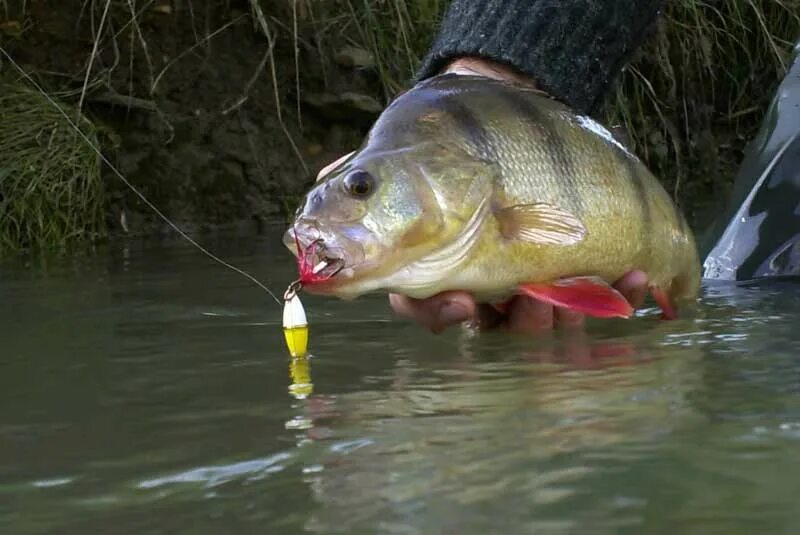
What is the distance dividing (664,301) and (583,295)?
33 cm

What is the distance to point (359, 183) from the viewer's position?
7.77 feet

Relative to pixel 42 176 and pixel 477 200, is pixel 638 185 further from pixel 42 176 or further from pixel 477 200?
pixel 42 176

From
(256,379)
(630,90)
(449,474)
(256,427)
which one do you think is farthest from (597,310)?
(630,90)

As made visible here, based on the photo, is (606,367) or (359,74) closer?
(606,367)

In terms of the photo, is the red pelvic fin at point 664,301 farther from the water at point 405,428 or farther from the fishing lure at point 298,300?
the fishing lure at point 298,300

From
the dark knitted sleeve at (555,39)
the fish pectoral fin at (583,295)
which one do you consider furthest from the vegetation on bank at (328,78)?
the fish pectoral fin at (583,295)

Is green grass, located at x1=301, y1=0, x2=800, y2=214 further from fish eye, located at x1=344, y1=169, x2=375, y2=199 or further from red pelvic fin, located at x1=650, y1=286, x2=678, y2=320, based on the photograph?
fish eye, located at x1=344, y1=169, x2=375, y2=199

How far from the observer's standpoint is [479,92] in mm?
2521

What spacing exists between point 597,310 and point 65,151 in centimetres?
357

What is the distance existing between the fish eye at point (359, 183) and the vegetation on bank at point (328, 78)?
2468 millimetres

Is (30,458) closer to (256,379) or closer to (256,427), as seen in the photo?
(256,427)

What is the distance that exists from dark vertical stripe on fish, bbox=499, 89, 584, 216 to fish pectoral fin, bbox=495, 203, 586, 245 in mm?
43

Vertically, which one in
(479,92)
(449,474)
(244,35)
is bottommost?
(449,474)

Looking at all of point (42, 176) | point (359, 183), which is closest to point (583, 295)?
point (359, 183)
